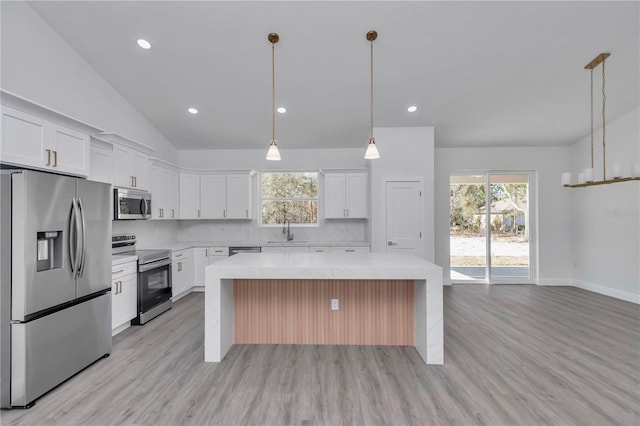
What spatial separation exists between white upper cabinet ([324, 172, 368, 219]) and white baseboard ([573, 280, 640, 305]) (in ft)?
13.7

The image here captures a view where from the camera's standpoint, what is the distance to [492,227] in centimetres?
593

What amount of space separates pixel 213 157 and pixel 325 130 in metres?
2.43

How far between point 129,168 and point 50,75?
49.7 inches

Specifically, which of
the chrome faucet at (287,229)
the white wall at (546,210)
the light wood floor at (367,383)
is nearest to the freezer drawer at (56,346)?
the light wood floor at (367,383)

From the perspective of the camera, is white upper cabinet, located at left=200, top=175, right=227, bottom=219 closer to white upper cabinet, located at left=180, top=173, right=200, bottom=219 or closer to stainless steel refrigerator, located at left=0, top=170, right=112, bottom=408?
white upper cabinet, located at left=180, top=173, right=200, bottom=219

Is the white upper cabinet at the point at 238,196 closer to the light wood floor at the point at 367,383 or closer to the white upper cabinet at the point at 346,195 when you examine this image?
the white upper cabinet at the point at 346,195

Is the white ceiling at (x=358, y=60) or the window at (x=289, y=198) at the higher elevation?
the white ceiling at (x=358, y=60)

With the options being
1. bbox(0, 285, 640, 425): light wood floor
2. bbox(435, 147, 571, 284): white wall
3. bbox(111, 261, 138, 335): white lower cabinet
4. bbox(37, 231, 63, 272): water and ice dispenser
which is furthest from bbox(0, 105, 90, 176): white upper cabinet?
bbox(435, 147, 571, 284): white wall

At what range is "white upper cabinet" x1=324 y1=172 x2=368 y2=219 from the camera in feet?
18.1

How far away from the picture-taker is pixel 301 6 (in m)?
2.93

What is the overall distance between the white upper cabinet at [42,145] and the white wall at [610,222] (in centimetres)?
738

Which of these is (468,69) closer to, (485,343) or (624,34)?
(624,34)

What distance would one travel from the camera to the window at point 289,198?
6012 millimetres

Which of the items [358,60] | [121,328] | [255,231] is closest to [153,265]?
[121,328]
